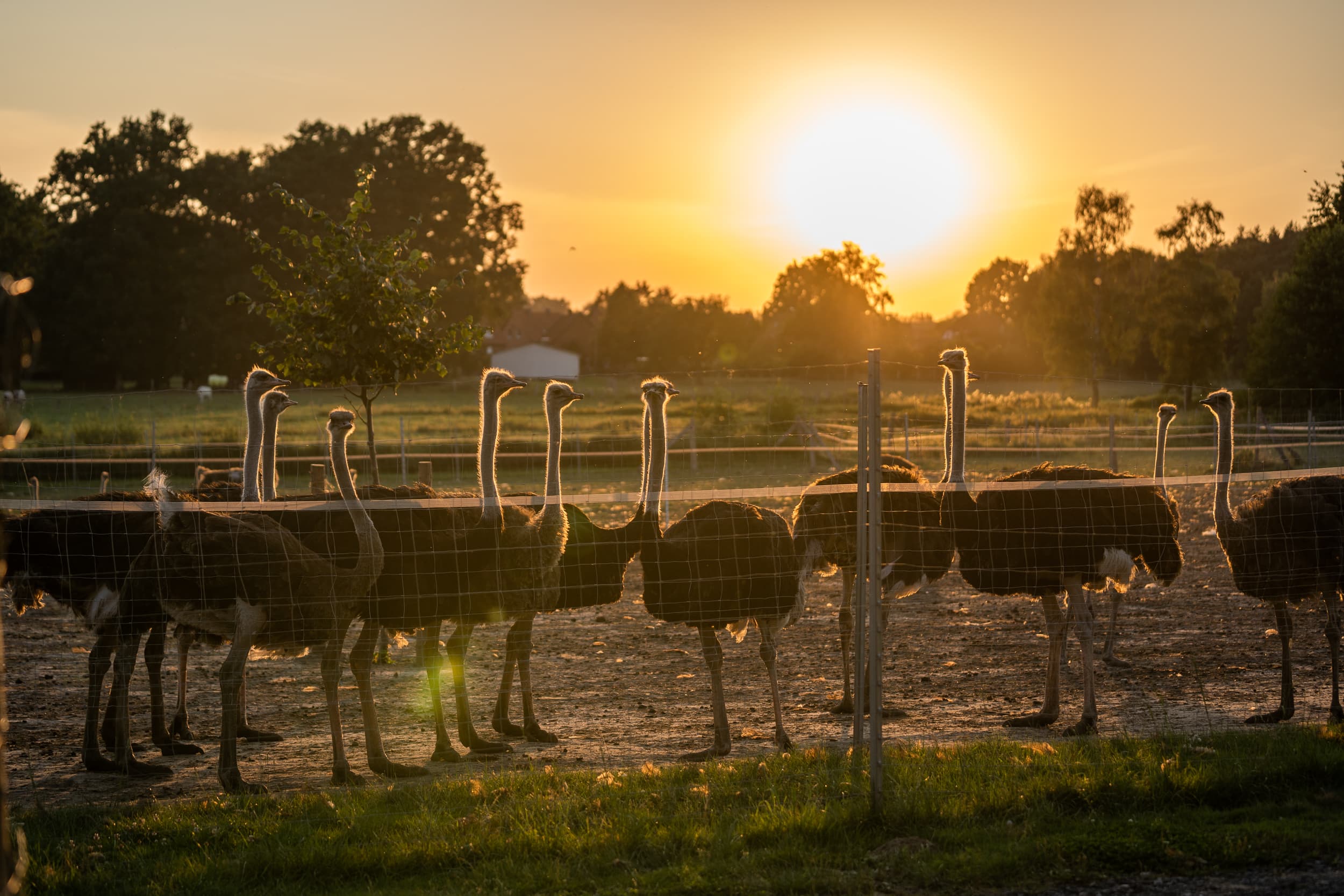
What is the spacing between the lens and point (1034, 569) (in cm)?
738

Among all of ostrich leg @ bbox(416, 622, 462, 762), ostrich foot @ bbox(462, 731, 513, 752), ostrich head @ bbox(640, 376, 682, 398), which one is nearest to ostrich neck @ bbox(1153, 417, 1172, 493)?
ostrich head @ bbox(640, 376, 682, 398)

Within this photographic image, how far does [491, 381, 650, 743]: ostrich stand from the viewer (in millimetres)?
7520

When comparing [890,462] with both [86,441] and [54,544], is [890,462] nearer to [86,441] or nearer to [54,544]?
[54,544]

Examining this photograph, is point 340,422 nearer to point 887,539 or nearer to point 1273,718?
point 887,539

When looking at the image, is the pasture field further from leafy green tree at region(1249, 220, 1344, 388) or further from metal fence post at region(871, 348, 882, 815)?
leafy green tree at region(1249, 220, 1344, 388)

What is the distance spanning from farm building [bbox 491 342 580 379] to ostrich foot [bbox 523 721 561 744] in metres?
74.5

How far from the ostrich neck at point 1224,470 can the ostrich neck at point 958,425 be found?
5.28 feet

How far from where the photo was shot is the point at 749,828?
5.23 m

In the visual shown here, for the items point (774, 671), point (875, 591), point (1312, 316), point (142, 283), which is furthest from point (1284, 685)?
point (142, 283)

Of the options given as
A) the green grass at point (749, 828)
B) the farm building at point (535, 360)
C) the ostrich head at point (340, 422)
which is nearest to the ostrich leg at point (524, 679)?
the green grass at point (749, 828)

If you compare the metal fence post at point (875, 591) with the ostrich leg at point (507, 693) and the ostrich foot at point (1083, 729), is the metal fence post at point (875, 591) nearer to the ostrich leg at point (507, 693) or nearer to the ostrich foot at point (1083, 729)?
the ostrich foot at point (1083, 729)

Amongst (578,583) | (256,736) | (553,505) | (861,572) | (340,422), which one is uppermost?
(340,422)

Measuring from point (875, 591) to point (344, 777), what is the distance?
3255 mm

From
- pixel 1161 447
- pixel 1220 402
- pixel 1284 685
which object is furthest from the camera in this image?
pixel 1161 447
